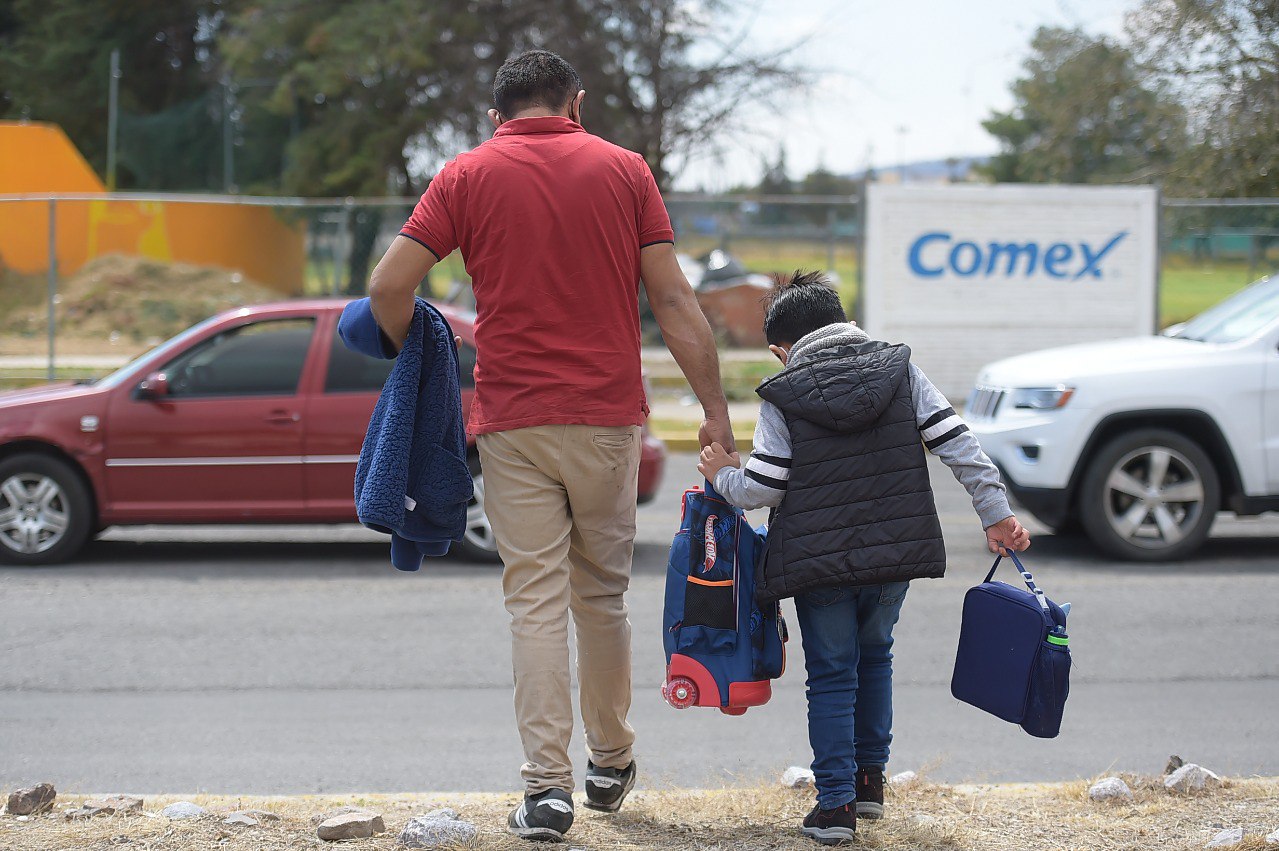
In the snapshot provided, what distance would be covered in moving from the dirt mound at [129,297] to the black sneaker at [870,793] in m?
18.9

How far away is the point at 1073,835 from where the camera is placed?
11.8 feet

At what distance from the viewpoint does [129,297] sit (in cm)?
2306

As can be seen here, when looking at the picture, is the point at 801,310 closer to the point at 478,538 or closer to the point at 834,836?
the point at 834,836

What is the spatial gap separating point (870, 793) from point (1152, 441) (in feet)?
16.5

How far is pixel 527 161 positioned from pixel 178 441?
5.13 m

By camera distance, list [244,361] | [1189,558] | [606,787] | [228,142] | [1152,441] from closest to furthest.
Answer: [606,787]
[1152,441]
[244,361]
[1189,558]
[228,142]

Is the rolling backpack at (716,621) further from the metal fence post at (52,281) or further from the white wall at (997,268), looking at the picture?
the metal fence post at (52,281)

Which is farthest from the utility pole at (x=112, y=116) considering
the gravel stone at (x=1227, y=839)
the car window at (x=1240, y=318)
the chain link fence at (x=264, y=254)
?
the gravel stone at (x=1227, y=839)

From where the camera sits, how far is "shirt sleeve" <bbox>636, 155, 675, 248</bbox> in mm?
3748

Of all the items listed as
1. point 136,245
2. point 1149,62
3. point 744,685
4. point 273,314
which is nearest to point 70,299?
point 136,245

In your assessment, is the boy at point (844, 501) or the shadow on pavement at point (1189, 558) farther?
the shadow on pavement at point (1189, 558)

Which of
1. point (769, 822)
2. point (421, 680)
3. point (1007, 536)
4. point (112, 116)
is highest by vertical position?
point (112, 116)

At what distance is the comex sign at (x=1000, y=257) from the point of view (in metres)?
16.5

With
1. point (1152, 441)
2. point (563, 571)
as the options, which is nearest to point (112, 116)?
point (1152, 441)
